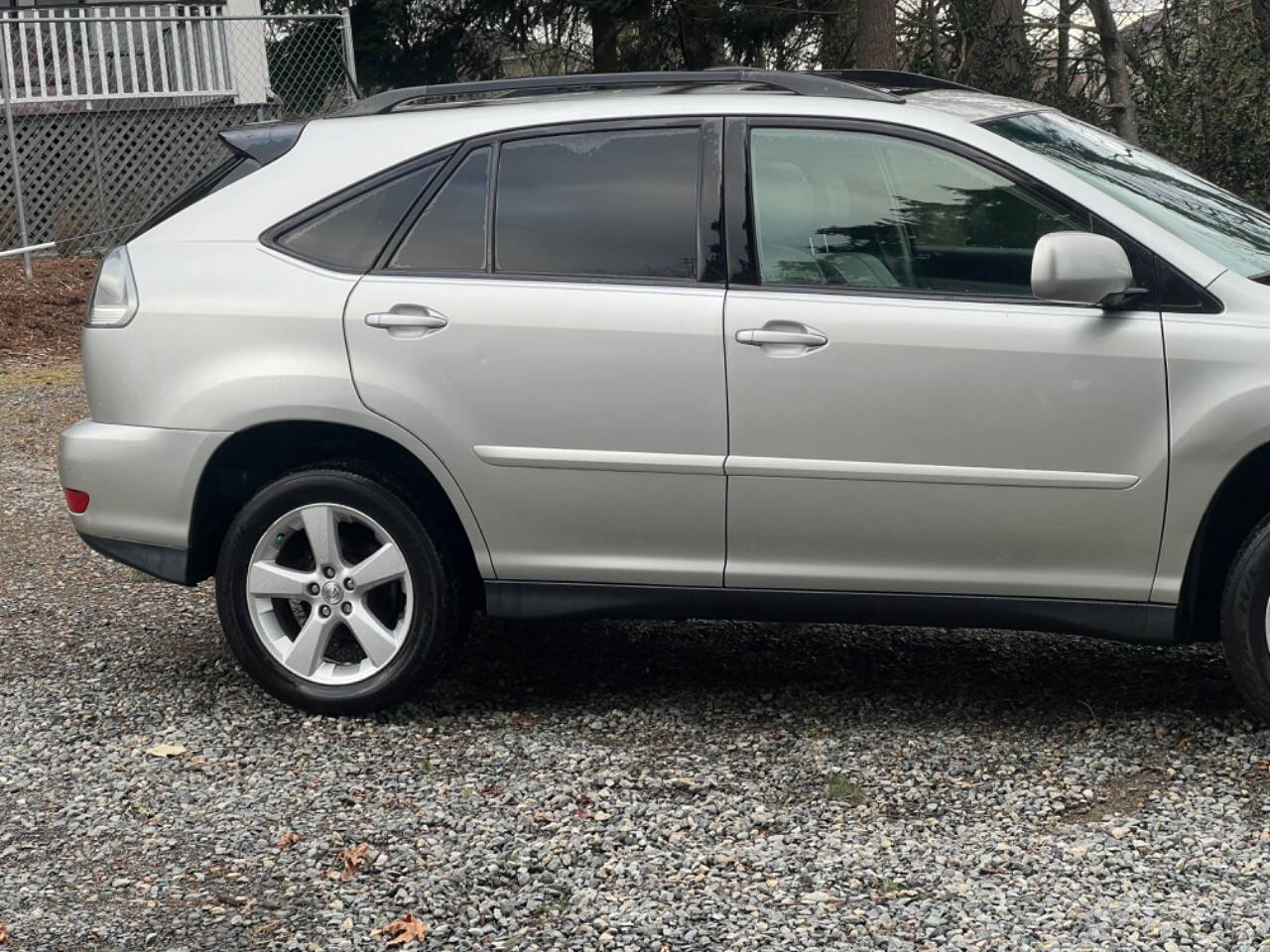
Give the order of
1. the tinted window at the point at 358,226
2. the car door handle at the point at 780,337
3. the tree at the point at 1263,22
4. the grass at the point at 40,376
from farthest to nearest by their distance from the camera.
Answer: the tree at the point at 1263,22 → the grass at the point at 40,376 → the tinted window at the point at 358,226 → the car door handle at the point at 780,337

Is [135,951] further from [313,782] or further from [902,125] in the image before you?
[902,125]

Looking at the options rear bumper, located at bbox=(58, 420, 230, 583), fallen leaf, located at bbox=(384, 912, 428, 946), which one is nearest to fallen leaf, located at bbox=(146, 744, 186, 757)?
rear bumper, located at bbox=(58, 420, 230, 583)

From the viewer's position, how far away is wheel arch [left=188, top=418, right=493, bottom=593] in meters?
4.88

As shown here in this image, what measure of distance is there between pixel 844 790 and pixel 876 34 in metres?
11.5

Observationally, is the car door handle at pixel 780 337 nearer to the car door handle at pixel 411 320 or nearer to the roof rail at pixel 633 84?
the roof rail at pixel 633 84

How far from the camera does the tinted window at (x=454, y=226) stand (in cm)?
486

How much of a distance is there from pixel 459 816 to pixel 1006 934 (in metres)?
1.42

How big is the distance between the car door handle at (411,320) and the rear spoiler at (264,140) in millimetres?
684

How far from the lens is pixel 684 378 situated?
462cm

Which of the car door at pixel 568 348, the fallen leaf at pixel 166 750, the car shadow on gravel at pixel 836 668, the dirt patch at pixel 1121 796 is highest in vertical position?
the car door at pixel 568 348

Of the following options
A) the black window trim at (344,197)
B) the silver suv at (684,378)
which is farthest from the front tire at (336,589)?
the black window trim at (344,197)

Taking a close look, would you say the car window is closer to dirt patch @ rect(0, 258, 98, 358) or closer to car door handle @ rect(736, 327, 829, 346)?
→ car door handle @ rect(736, 327, 829, 346)

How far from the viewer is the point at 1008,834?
407 cm

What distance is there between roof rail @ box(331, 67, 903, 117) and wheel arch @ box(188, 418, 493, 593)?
103 cm
